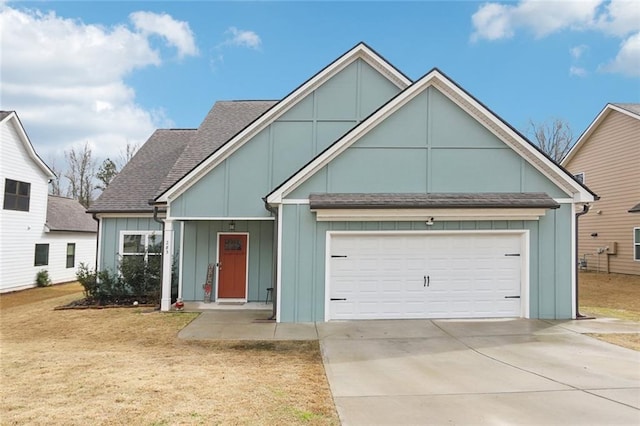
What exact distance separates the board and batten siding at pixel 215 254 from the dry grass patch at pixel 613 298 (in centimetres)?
898

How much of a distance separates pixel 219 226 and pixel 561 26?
51.1 feet

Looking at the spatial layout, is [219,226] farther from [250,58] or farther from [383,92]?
[250,58]

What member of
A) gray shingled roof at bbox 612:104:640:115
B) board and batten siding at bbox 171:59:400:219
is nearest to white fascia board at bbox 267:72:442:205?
board and batten siding at bbox 171:59:400:219

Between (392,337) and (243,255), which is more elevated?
(243,255)

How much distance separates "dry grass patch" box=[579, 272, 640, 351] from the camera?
26.9ft

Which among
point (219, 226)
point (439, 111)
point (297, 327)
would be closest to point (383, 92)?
point (439, 111)

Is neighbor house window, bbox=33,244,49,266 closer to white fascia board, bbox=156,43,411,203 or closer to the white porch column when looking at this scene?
the white porch column

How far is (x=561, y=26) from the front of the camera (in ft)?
52.2

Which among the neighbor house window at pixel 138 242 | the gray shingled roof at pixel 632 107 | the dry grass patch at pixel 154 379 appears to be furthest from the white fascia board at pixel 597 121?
the neighbor house window at pixel 138 242

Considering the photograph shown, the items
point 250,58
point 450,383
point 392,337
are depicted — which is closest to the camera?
point 450,383

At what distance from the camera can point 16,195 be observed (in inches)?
757

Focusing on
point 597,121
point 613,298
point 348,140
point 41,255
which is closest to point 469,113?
point 348,140

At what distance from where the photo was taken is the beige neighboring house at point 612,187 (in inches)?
770

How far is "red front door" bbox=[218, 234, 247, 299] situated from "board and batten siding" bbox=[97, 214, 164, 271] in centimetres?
292
